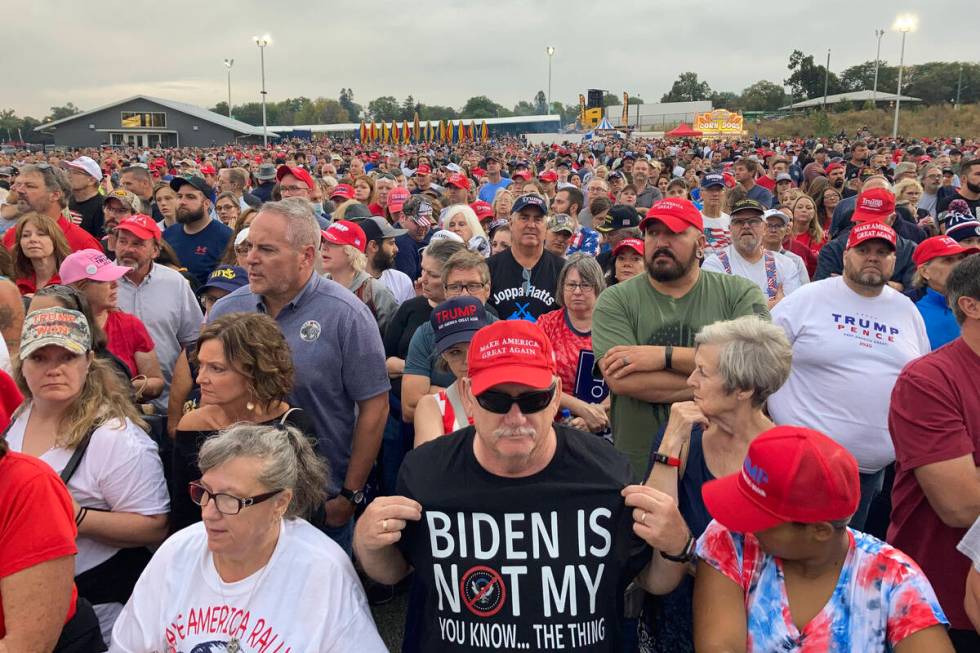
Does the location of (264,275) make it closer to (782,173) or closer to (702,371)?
(702,371)

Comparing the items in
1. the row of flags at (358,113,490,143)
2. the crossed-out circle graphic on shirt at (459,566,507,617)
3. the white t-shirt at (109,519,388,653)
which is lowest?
the white t-shirt at (109,519,388,653)

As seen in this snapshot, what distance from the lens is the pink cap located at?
165 inches

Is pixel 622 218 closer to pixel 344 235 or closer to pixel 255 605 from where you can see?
pixel 344 235

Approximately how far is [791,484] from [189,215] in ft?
20.7

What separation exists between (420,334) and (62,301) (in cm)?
175

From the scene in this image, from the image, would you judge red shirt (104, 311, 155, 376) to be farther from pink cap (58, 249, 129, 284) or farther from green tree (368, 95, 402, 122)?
green tree (368, 95, 402, 122)

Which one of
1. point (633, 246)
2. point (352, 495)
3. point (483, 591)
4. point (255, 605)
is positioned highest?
point (633, 246)

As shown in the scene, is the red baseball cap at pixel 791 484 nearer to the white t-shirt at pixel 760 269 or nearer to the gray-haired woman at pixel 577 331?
the gray-haired woman at pixel 577 331

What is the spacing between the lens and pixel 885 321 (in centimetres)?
385

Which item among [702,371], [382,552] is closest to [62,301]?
[382,552]

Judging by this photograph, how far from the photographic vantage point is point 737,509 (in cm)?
200

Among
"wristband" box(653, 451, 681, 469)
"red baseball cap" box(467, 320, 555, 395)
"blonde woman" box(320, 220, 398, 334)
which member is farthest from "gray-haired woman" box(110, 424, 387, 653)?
"blonde woman" box(320, 220, 398, 334)

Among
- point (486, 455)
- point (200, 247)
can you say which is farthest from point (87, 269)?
point (486, 455)

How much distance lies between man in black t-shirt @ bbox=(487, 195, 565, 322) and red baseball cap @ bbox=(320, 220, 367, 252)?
99 centimetres
